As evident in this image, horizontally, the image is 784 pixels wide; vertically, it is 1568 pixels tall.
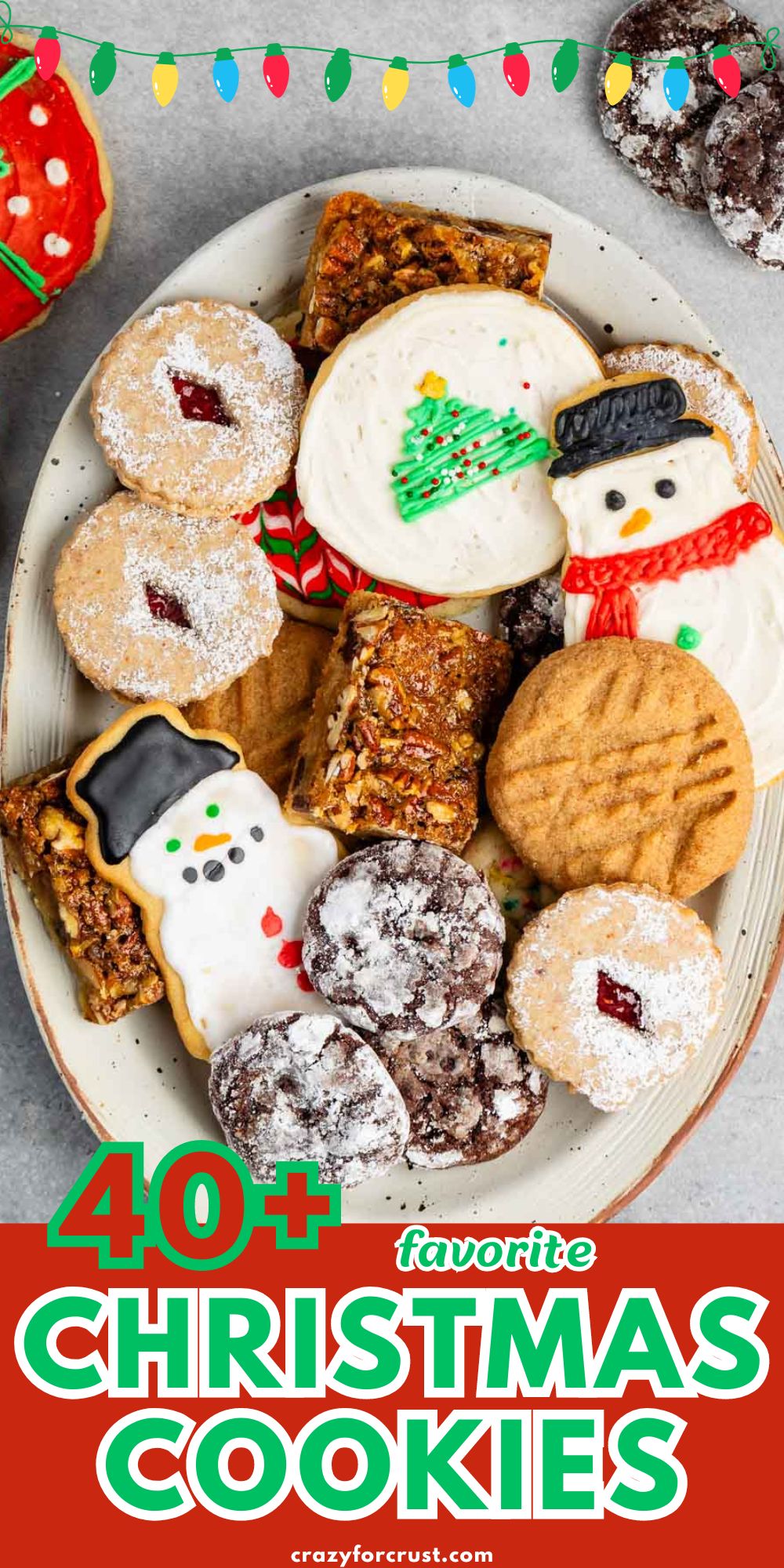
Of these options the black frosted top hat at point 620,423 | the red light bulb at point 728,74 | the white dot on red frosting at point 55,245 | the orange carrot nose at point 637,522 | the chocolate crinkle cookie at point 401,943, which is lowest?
the chocolate crinkle cookie at point 401,943

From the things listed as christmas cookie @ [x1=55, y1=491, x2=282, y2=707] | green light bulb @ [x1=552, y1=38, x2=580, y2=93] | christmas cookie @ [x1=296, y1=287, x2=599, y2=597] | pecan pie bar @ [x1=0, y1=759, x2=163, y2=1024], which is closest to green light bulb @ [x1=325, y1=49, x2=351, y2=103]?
green light bulb @ [x1=552, y1=38, x2=580, y2=93]

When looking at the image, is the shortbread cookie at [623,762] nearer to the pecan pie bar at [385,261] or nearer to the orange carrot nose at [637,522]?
the orange carrot nose at [637,522]

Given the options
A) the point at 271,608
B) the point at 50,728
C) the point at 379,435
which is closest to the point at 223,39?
the point at 379,435

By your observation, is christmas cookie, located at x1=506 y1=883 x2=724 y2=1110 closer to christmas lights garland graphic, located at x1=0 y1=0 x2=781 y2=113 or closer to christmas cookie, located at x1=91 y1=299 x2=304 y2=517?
christmas cookie, located at x1=91 y1=299 x2=304 y2=517

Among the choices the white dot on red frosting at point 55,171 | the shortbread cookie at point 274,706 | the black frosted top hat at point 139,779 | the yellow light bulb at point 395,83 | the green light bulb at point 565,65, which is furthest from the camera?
the green light bulb at point 565,65

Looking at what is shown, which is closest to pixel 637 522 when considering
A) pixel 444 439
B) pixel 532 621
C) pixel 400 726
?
pixel 532 621

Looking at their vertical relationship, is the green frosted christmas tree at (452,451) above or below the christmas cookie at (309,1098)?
above

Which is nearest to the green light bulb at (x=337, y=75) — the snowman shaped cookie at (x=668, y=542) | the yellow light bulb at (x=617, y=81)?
the yellow light bulb at (x=617, y=81)
